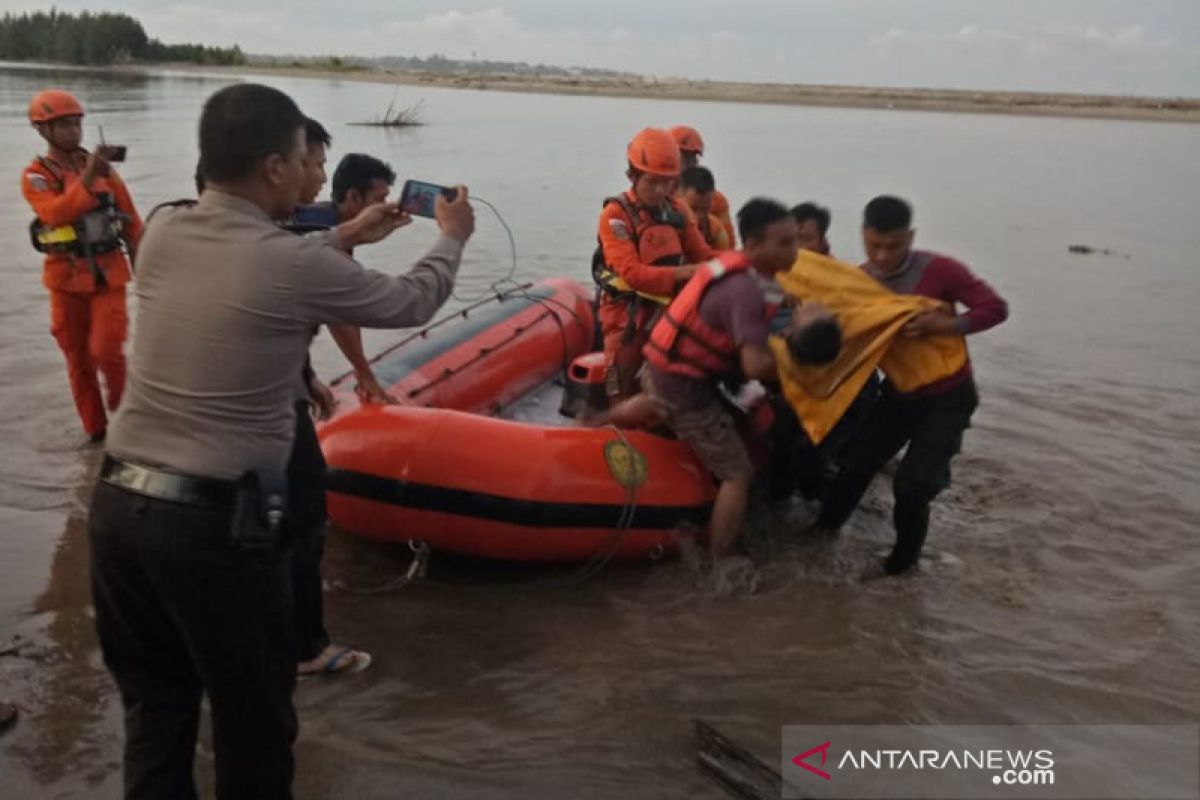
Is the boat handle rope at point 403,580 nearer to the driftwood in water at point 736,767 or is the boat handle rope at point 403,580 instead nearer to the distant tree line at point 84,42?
the driftwood in water at point 736,767

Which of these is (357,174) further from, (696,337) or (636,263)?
(636,263)

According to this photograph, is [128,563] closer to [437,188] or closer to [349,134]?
[437,188]

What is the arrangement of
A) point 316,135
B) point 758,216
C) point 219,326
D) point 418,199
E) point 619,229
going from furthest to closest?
A: point 619,229
point 758,216
point 316,135
point 418,199
point 219,326

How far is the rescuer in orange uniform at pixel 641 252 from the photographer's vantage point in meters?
4.82

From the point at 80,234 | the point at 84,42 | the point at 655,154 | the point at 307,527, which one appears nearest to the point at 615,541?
the point at 307,527

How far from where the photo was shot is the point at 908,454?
417cm

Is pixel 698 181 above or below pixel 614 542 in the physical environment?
above

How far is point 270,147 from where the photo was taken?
205 centimetres

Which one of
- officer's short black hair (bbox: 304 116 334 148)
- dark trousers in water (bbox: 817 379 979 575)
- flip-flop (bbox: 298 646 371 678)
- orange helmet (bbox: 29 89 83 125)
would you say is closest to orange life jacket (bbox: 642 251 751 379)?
dark trousers in water (bbox: 817 379 979 575)

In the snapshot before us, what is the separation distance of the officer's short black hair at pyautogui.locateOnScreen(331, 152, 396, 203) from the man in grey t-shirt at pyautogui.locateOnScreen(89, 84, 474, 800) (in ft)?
5.09

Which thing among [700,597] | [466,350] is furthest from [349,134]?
[700,597]

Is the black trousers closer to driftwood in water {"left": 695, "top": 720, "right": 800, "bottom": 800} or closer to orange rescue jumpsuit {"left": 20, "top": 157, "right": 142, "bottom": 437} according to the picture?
driftwood in water {"left": 695, "top": 720, "right": 800, "bottom": 800}

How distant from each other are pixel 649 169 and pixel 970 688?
2.63m

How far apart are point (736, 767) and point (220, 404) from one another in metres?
1.79
